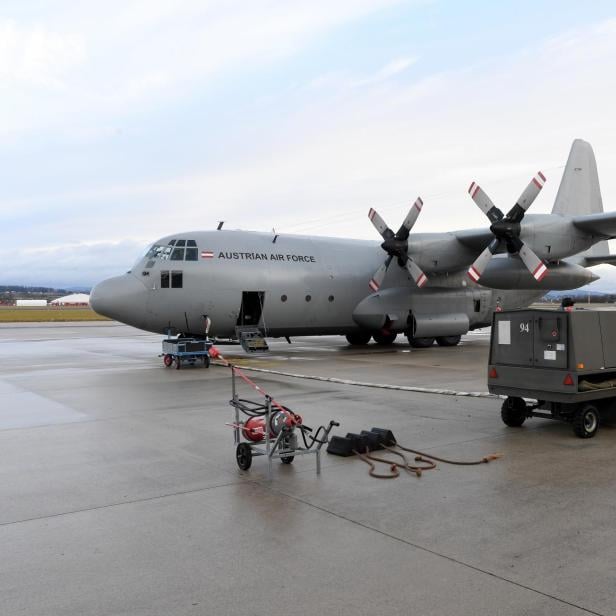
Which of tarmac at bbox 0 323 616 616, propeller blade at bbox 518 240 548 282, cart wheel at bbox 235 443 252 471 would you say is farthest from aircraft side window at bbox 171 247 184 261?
cart wheel at bbox 235 443 252 471

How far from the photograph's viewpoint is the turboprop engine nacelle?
2053cm

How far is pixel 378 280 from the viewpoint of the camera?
75.3 feet

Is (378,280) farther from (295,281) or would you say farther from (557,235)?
(557,235)

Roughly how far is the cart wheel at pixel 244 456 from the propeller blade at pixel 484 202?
49.1 feet

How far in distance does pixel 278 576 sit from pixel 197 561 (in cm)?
64

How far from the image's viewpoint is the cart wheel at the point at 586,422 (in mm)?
8070

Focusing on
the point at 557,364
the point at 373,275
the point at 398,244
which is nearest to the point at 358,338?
the point at 373,275

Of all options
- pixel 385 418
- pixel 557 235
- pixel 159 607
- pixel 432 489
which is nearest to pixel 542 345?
pixel 385 418

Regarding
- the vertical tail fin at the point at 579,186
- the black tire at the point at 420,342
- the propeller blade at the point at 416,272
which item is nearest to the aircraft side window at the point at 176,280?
the propeller blade at the point at 416,272

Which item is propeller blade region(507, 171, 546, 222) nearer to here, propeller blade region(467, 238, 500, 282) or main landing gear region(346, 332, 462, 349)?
propeller blade region(467, 238, 500, 282)

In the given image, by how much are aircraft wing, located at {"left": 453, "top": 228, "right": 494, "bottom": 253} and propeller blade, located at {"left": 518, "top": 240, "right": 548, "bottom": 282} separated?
218 cm

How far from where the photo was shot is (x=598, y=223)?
18.9 meters

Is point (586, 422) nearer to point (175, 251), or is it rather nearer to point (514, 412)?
point (514, 412)

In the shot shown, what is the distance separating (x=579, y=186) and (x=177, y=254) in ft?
52.9
